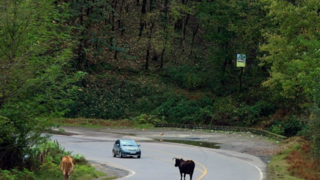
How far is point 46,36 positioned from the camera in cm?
1753

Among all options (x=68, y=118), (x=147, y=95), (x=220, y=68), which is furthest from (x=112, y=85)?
(x=220, y=68)

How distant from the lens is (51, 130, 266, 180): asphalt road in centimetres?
2158

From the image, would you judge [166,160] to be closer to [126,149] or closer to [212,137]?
[126,149]

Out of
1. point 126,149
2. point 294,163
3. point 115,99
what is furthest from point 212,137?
point 115,99

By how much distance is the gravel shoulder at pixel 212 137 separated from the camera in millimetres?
33344

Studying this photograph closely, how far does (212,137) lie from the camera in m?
41.8

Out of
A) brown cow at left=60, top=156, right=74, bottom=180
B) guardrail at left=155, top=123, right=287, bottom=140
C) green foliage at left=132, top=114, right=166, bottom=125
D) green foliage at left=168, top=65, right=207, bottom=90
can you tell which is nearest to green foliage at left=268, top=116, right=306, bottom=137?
guardrail at left=155, top=123, right=287, bottom=140

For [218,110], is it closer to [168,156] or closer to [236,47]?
[236,47]

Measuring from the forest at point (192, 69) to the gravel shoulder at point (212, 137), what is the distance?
2959mm

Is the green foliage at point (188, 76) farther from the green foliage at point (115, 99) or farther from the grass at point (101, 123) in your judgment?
the grass at point (101, 123)

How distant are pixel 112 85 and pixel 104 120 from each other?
768 centimetres

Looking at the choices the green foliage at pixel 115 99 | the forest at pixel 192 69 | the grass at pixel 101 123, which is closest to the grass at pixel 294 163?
the forest at pixel 192 69

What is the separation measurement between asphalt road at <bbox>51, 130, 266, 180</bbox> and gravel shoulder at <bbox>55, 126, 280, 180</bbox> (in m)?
1.67

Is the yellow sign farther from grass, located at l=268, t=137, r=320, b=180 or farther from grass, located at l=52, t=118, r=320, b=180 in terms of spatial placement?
grass, located at l=268, t=137, r=320, b=180
